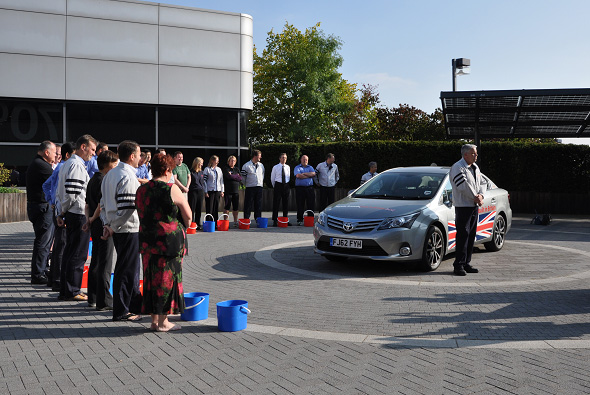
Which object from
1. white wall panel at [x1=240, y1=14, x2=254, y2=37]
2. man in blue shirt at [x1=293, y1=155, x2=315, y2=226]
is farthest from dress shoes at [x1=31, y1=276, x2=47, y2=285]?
white wall panel at [x1=240, y1=14, x2=254, y2=37]

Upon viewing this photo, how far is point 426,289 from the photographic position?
8555 mm

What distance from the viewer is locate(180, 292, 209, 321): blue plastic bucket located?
667cm

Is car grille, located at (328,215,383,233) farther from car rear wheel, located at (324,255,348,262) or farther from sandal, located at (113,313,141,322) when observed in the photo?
sandal, located at (113,313,141,322)

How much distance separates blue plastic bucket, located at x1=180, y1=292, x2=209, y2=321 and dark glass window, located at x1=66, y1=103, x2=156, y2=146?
715 inches

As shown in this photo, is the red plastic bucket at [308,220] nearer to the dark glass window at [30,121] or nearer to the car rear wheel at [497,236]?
the car rear wheel at [497,236]

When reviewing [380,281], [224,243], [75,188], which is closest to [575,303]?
[380,281]

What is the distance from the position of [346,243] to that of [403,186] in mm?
1872

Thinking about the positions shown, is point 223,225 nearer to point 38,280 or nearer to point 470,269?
point 38,280

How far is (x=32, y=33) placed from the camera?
22.3 m

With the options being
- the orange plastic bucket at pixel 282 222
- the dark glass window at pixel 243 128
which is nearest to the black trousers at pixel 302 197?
the orange plastic bucket at pixel 282 222

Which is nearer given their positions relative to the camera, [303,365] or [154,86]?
[303,365]

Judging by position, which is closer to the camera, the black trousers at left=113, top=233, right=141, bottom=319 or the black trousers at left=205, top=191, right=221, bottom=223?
the black trousers at left=113, top=233, right=141, bottom=319

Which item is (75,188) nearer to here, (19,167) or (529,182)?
(19,167)

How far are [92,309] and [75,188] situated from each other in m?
1.49
